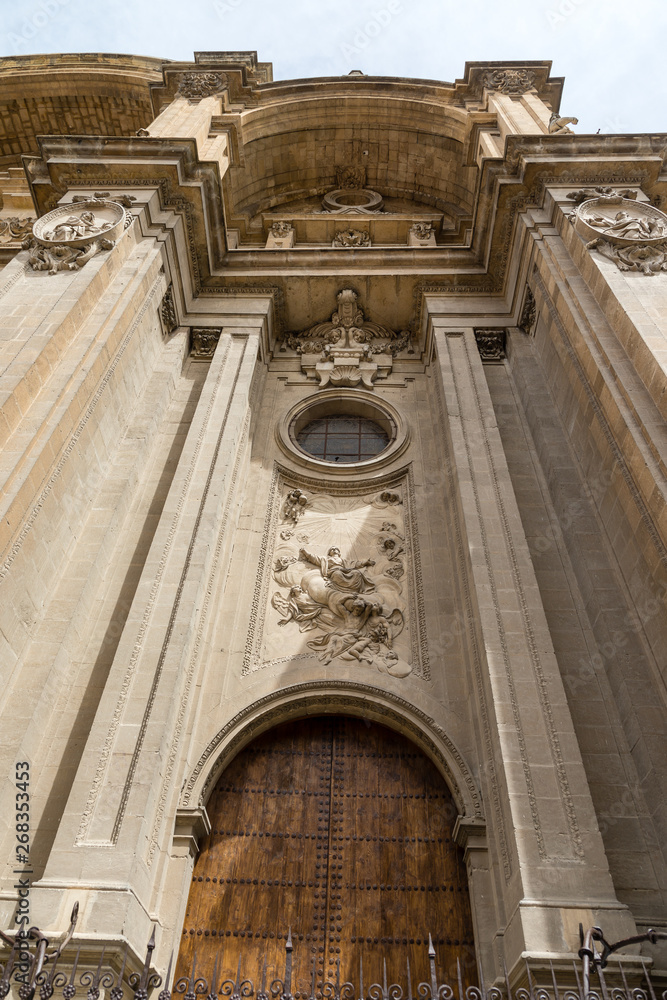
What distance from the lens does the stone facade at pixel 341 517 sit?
6.46 meters

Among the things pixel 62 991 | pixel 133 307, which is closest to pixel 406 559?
pixel 133 307

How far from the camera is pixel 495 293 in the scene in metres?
13.7

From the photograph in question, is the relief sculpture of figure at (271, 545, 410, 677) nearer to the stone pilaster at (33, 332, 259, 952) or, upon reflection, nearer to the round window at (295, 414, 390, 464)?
the stone pilaster at (33, 332, 259, 952)

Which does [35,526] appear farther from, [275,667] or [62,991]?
[62,991]

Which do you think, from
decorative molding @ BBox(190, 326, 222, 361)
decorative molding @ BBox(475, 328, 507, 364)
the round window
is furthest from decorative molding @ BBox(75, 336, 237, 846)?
decorative molding @ BBox(475, 328, 507, 364)

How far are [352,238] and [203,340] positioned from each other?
5.74 metres

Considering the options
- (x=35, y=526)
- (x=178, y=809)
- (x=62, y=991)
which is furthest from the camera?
(x=35, y=526)

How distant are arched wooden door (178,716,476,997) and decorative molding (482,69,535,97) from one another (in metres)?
17.2

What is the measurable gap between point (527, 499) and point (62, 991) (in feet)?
25.8

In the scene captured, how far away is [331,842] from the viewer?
743 cm

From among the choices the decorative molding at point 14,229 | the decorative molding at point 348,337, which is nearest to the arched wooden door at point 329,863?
the decorative molding at point 348,337

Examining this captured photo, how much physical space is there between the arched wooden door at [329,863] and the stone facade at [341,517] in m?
0.41

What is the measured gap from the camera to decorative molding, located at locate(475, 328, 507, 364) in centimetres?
1266

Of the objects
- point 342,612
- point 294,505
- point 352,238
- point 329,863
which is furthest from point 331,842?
point 352,238
